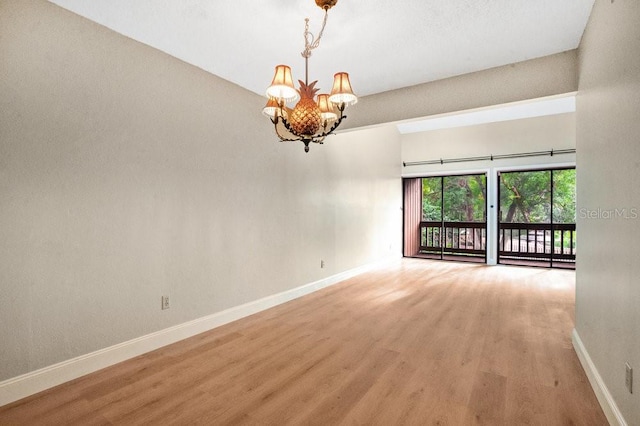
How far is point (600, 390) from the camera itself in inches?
74.1

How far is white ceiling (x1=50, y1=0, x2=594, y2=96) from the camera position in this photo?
2.20m

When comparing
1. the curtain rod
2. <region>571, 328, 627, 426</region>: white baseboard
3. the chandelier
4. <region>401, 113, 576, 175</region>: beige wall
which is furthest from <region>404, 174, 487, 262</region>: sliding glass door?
the chandelier

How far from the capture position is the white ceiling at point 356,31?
7.21 feet

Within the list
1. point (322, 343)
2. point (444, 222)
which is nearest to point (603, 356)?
point (322, 343)

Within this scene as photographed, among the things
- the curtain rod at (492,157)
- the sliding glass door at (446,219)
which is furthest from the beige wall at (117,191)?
the sliding glass door at (446,219)

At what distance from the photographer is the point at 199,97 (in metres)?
3.13

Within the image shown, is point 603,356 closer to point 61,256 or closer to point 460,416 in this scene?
point 460,416

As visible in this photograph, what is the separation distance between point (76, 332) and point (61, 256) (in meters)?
0.58

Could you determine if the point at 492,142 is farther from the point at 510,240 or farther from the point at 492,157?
the point at 510,240

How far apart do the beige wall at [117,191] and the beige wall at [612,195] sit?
3.09 meters

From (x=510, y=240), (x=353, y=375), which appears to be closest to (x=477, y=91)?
(x=353, y=375)

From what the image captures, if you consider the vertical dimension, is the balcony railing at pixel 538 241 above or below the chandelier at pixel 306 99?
below

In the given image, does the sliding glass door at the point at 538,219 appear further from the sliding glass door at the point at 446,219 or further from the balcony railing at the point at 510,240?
the sliding glass door at the point at 446,219

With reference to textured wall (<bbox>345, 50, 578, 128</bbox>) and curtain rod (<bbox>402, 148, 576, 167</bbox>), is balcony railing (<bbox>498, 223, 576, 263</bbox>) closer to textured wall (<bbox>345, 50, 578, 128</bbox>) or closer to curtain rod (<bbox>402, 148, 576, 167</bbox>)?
curtain rod (<bbox>402, 148, 576, 167</bbox>)
